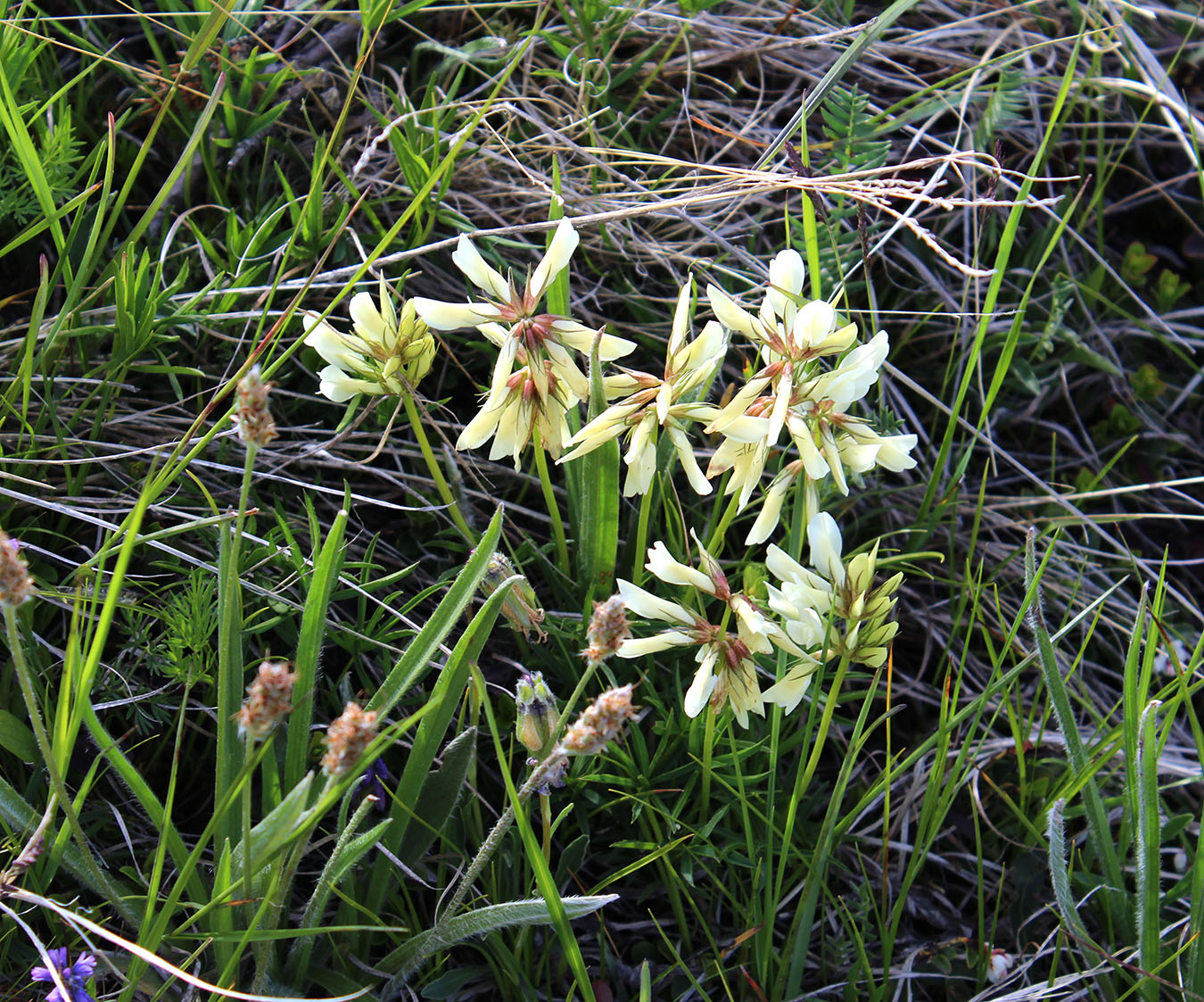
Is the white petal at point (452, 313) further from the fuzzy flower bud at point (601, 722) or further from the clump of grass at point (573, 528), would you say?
the fuzzy flower bud at point (601, 722)

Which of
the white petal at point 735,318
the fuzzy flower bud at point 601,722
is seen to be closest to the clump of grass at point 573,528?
the white petal at point 735,318

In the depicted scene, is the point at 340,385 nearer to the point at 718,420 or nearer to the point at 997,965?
the point at 718,420

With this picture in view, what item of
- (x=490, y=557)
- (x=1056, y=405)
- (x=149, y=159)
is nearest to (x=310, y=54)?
(x=149, y=159)

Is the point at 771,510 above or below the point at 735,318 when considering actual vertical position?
below

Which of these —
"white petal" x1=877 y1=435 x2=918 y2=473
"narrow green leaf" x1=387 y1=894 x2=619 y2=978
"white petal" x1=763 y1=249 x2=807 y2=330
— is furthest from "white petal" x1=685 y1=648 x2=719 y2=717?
"white petal" x1=763 y1=249 x2=807 y2=330

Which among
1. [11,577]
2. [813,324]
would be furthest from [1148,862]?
[11,577]

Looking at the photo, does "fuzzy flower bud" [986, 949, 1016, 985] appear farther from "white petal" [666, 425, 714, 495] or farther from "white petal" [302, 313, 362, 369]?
"white petal" [302, 313, 362, 369]
